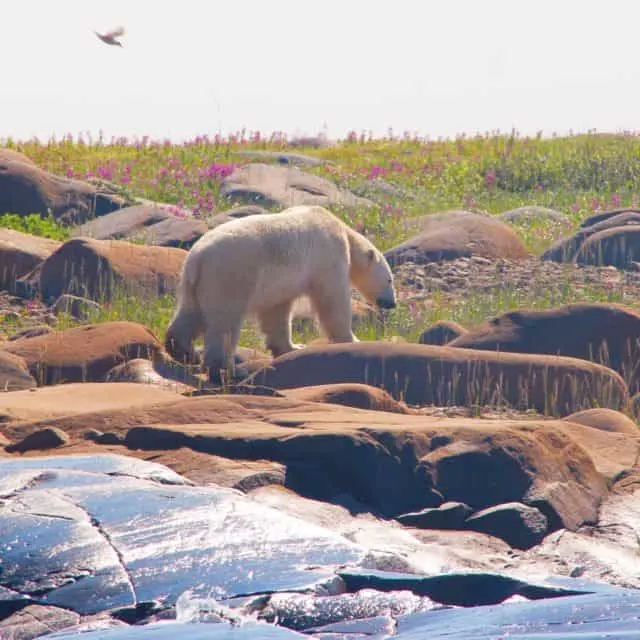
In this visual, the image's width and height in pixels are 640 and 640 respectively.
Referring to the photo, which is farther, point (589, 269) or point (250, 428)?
point (589, 269)

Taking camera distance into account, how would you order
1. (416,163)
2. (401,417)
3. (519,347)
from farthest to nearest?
(416,163) < (519,347) < (401,417)

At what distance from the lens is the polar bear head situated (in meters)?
12.5

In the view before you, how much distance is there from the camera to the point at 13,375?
9320mm

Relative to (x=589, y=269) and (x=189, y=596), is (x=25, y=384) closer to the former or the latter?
(x=189, y=596)

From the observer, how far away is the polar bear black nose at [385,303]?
12.9 meters

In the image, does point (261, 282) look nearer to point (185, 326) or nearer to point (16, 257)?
point (185, 326)

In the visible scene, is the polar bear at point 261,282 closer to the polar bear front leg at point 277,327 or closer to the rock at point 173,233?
the polar bear front leg at point 277,327

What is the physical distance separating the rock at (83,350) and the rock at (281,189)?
369 inches

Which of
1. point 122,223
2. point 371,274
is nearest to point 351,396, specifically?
point 371,274

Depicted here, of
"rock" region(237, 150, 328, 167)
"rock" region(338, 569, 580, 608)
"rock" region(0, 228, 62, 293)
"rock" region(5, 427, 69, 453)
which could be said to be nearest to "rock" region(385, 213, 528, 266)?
"rock" region(0, 228, 62, 293)

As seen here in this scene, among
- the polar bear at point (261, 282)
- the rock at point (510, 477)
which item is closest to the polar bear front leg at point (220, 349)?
the polar bear at point (261, 282)

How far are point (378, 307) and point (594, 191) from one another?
1170 centimetres

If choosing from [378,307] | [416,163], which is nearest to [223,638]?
[378,307]

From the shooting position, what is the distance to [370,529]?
246 inches
